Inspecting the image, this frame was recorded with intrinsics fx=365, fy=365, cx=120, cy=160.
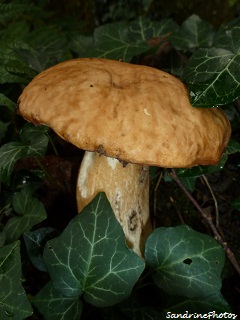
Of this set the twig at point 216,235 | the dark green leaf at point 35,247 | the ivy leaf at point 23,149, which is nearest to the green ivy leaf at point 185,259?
the twig at point 216,235

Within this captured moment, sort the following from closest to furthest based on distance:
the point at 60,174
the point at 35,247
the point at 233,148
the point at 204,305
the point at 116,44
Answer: the point at 204,305 → the point at 35,247 → the point at 233,148 → the point at 116,44 → the point at 60,174

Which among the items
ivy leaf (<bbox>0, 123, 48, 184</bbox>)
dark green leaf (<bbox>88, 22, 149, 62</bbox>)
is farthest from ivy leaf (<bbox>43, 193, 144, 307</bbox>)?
dark green leaf (<bbox>88, 22, 149, 62</bbox>)

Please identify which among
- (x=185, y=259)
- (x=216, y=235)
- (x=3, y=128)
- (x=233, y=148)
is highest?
(x=3, y=128)

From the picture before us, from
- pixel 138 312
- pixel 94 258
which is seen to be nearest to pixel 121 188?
pixel 94 258

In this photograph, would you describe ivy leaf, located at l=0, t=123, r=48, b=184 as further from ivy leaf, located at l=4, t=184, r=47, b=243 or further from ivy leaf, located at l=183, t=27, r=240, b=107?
ivy leaf, located at l=183, t=27, r=240, b=107

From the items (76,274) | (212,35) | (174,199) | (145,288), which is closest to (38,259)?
(76,274)

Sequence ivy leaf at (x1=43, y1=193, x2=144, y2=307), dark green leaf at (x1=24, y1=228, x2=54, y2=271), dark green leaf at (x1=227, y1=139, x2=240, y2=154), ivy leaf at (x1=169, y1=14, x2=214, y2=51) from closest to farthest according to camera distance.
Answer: ivy leaf at (x1=43, y1=193, x2=144, y2=307), dark green leaf at (x1=24, y1=228, x2=54, y2=271), dark green leaf at (x1=227, y1=139, x2=240, y2=154), ivy leaf at (x1=169, y1=14, x2=214, y2=51)

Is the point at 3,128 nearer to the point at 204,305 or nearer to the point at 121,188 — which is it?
the point at 121,188

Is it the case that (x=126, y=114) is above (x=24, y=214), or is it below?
above
